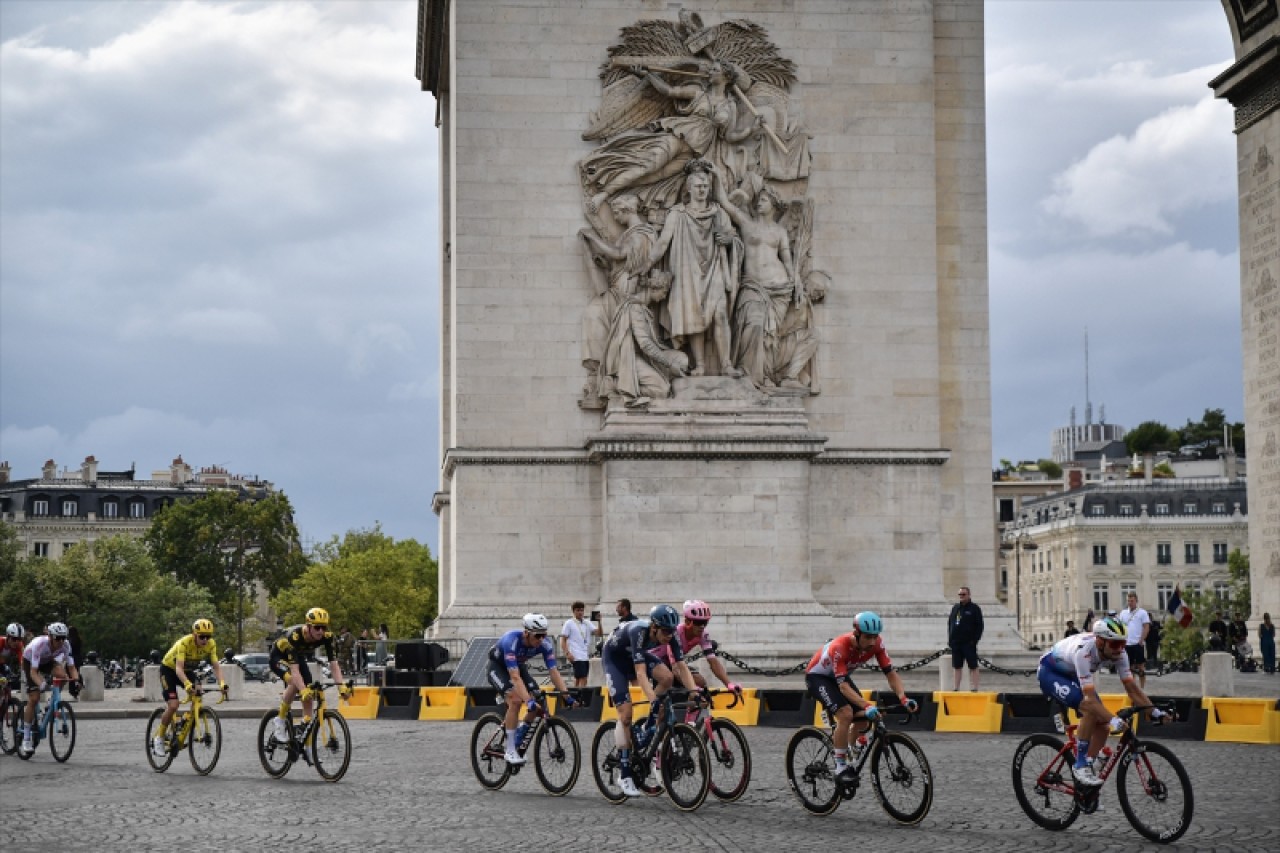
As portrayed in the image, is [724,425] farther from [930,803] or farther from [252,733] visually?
[930,803]

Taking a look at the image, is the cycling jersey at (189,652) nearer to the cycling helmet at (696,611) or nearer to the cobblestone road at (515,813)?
the cobblestone road at (515,813)

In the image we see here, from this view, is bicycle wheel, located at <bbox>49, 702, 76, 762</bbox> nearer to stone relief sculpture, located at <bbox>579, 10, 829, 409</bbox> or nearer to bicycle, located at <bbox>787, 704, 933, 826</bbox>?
bicycle, located at <bbox>787, 704, 933, 826</bbox>

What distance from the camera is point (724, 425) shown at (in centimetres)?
3828

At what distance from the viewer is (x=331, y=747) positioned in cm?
2231

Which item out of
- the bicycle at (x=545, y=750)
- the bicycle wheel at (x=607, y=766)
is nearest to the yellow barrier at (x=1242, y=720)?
the bicycle at (x=545, y=750)

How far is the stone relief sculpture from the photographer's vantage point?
38281 millimetres

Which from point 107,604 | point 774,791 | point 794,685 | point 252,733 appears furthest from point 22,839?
point 107,604

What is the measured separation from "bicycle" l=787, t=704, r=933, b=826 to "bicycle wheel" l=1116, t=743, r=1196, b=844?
1.72 meters

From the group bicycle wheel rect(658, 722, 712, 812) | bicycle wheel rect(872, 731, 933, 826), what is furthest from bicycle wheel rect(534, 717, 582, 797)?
bicycle wheel rect(872, 731, 933, 826)

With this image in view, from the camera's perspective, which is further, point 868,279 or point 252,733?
point 868,279

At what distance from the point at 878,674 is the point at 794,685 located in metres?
2.33

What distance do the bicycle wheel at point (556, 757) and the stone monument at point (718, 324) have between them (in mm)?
16844

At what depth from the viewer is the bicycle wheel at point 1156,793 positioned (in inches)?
635

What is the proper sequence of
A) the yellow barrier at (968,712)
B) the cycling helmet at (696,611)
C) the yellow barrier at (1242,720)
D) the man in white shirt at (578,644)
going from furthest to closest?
the man in white shirt at (578,644), the yellow barrier at (968,712), the yellow barrier at (1242,720), the cycling helmet at (696,611)
